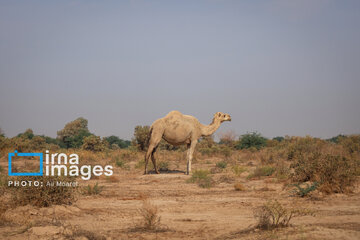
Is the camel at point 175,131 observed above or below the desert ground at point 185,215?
above

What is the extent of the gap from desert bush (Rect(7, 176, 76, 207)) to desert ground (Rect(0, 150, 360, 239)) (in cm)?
22

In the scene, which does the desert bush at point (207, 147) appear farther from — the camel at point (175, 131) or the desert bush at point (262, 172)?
the desert bush at point (262, 172)

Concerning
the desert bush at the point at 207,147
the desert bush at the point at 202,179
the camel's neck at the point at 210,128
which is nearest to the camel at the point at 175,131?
the camel's neck at the point at 210,128

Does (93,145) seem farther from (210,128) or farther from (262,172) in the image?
(262,172)

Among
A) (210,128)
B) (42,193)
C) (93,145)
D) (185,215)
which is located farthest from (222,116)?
(93,145)

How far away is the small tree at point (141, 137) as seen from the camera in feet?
98.9

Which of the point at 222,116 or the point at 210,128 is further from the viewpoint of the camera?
the point at 222,116

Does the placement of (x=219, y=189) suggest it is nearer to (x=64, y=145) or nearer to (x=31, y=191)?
(x=31, y=191)

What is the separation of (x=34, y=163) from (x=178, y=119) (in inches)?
324

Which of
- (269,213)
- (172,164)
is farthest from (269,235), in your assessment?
(172,164)

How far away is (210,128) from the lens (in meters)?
18.5

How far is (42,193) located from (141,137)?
21.5 meters

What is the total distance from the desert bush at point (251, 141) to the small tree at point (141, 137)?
766 centimetres

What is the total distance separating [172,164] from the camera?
2216 centimetres
